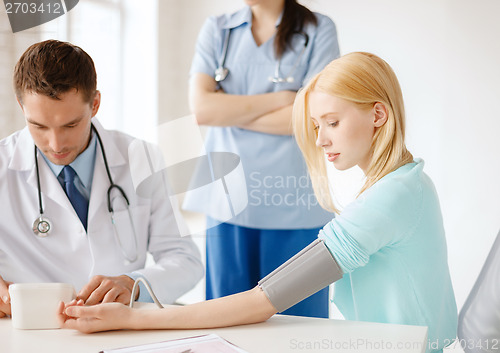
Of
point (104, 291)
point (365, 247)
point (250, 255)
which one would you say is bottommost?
point (250, 255)

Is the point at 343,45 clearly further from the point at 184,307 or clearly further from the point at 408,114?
the point at 184,307

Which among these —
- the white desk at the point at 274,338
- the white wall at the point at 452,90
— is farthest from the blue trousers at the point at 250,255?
the white wall at the point at 452,90

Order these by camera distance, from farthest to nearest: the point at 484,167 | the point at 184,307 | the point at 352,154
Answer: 1. the point at 484,167
2. the point at 352,154
3. the point at 184,307

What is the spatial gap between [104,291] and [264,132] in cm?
75

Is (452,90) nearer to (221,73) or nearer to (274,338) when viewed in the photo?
(221,73)

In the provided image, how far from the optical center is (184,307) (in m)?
0.93

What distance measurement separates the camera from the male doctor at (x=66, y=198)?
1.28 meters

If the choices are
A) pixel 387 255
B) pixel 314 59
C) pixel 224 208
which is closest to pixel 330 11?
pixel 314 59

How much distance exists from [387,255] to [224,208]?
0.76 m

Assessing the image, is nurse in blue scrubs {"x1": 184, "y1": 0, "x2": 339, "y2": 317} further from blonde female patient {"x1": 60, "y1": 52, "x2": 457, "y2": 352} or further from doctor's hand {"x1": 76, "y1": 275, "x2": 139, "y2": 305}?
doctor's hand {"x1": 76, "y1": 275, "x2": 139, "y2": 305}

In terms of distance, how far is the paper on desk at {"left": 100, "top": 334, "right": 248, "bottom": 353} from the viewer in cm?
79

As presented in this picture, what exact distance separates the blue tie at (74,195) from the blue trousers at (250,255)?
433 millimetres

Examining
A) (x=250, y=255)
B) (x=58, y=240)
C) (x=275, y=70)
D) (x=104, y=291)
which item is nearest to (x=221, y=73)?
(x=275, y=70)

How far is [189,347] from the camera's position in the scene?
0.80 metres
